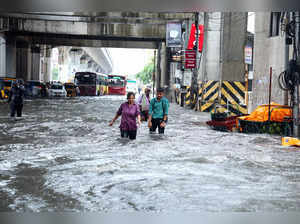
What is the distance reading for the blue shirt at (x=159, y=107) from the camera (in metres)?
14.1

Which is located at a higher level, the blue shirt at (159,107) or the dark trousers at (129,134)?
the blue shirt at (159,107)

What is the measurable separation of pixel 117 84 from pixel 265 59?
52808 mm

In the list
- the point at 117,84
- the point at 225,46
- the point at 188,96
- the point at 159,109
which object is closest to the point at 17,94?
the point at 159,109

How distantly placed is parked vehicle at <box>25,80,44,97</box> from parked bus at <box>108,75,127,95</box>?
2190cm

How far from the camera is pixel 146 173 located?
8680mm

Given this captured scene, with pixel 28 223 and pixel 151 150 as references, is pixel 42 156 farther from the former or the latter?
pixel 28 223

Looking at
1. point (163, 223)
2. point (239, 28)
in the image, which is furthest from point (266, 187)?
point (239, 28)

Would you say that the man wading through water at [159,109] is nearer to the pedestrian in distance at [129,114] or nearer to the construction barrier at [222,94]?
the pedestrian in distance at [129,114]

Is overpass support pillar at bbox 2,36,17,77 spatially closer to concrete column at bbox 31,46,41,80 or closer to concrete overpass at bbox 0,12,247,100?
concrete overpass at bbox 0,12,247,100

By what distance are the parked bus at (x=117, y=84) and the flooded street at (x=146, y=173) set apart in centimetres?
5591

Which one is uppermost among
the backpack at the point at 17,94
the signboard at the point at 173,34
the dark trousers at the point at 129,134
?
the signboard at the point at 173,34

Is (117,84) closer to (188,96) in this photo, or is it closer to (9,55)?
(9,55)

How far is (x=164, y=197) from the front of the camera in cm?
681

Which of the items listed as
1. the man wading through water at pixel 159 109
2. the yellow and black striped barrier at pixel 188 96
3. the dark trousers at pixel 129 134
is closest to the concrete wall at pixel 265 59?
the man wading through water at pixel 159 109
